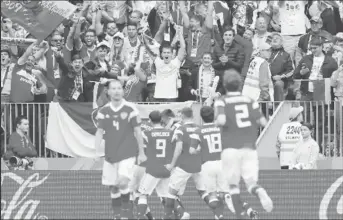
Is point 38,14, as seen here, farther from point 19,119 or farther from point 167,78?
point 167,78

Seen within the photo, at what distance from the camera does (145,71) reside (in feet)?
86.1

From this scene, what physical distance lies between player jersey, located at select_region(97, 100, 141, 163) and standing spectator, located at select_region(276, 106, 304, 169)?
4878mm

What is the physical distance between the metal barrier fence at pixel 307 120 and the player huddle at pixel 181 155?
11.6 feet

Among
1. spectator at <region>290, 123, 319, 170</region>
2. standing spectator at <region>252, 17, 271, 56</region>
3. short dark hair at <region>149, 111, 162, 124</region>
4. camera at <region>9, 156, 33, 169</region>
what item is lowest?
camera at <region>9, 156, 33, 169</region>

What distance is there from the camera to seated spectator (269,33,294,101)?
84.3 ft

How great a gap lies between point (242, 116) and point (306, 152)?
14.6 ft

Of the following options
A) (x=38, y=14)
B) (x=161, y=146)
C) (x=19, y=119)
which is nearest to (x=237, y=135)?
(x=161, y=146)

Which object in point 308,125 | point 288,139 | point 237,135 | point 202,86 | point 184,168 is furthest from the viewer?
point 202,86

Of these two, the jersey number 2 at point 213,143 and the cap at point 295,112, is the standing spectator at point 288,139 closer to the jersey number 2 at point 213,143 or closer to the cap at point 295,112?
the cap at point 295,112

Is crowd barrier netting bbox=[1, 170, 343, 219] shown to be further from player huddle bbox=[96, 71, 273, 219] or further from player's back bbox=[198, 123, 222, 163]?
player's back bbox=[198, 123, 222, 163]

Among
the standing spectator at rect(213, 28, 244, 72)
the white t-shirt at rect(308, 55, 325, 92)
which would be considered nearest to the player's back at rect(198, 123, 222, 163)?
the standing spectator at rect(213, 28, 244, 72)

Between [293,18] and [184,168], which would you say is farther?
[293,18]

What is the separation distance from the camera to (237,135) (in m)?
19.7

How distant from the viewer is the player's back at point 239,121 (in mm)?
19641
